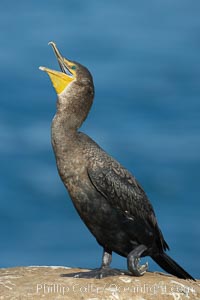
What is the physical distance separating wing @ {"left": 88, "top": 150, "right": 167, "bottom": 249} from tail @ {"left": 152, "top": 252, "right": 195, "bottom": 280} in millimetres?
367

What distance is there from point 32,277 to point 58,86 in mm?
2152

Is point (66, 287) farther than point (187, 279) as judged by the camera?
No

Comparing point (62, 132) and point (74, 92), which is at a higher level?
point (74, 92)

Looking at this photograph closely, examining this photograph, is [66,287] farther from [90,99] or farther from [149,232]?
[90,99]

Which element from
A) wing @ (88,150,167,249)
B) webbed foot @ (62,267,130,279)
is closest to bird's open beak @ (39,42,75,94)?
wing @ (88,150,167,249)

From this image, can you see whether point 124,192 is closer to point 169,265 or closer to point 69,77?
point 169,265

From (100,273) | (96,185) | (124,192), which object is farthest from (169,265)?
(96,185)

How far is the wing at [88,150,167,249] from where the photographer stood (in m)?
12.5

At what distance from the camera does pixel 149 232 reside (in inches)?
506

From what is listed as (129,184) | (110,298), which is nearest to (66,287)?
(110,298)

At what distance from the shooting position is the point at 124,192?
12.7m

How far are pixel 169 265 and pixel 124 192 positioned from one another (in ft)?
3.76

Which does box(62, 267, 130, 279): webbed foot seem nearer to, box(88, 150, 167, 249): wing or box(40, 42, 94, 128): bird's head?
box(88, 150, 167, 249): wing

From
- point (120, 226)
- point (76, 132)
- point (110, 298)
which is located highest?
point (76, 132)
